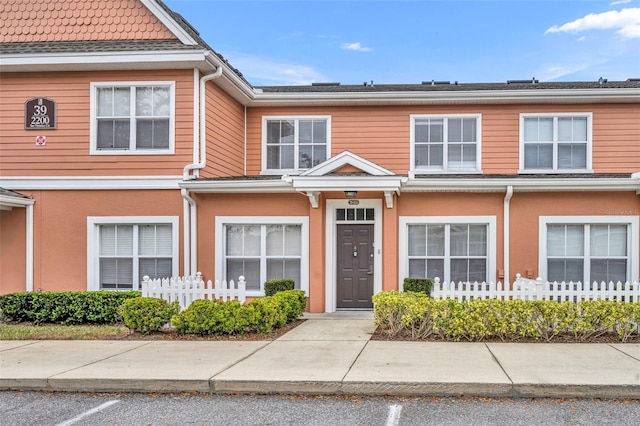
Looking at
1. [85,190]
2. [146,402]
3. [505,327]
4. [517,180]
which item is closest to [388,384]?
[146,402]

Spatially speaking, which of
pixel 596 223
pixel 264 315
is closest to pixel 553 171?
A: pixel 596 223

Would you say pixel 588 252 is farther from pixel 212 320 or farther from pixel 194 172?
pixel 194 172

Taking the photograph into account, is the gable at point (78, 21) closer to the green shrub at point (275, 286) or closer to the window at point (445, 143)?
the green shrub at point (275, 286)

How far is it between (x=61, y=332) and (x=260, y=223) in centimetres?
497

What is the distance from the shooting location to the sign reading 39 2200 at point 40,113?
44.5 ft

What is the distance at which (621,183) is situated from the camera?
41.7ft

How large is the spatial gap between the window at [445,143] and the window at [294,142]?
2.50 metres

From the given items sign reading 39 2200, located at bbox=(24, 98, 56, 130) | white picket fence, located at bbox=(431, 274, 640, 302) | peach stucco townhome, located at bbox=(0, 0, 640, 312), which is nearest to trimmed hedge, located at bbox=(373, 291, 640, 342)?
white picket fence, located at bbox=(431, 274, 640, 302)

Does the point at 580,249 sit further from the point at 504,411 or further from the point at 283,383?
the point at 283,383

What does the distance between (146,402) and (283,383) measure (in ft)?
5.18

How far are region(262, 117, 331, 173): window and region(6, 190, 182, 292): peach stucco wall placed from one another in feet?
12.5

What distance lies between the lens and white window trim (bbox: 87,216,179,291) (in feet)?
43.8

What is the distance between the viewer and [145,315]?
410 inches

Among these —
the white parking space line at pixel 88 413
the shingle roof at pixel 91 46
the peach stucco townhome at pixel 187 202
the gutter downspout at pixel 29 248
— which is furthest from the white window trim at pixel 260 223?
the white parking space line at pixel 88 413
